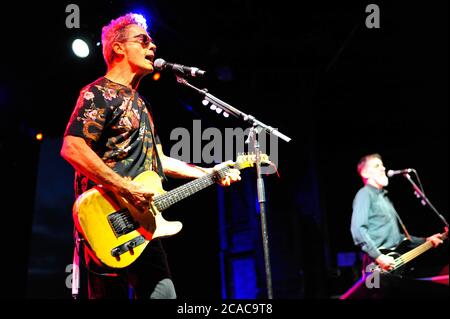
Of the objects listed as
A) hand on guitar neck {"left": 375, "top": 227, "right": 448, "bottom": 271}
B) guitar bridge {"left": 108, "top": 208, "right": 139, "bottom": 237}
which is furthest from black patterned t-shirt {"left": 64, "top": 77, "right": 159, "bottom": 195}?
hand on guitar neck {"left": 375, "top": 227, "right": 448, "bottom": 271}

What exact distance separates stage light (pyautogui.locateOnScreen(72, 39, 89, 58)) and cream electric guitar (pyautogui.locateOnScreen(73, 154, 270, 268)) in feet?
10.0

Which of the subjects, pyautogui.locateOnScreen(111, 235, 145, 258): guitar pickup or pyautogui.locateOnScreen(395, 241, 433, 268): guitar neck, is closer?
pyautogui.locateOnScreen(111, 235, 145, 258): guitar pickup

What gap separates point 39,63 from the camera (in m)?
5.70

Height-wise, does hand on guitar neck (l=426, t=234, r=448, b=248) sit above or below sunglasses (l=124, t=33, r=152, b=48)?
below

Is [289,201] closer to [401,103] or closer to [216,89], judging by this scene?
[216,89]

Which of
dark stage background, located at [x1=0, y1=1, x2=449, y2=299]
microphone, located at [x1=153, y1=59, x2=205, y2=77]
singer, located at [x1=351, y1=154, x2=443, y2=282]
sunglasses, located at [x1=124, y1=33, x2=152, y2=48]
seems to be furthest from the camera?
dark stage background, located at [x1=0, y1=1, x2=449, y2=299]

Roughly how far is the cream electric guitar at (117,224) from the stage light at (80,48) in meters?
3.06

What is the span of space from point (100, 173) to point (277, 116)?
520 cm

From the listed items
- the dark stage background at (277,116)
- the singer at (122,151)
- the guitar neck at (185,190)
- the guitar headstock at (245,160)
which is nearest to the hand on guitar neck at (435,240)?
the dark stage background at (277,116)

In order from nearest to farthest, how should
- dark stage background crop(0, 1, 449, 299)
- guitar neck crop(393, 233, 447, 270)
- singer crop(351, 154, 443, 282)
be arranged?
guitar neck crop(393, 233, 447, 270)
singer crop(351, 154, 443, 282)
dark stage background crop(0, 1, 449, 299)

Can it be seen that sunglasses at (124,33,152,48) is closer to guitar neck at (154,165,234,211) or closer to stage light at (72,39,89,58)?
guitar neck at (154,165,234,211)

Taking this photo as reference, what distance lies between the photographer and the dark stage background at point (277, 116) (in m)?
6.16

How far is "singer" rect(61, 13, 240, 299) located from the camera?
2590mm
